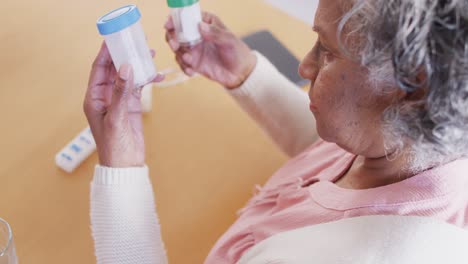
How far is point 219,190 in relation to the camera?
90 cm

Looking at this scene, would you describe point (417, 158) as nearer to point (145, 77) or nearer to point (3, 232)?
point (145, 77)

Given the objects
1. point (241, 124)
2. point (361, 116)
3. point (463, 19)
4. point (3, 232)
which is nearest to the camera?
point (463, 19)

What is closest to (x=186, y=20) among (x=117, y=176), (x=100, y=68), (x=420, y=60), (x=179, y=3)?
(x=179, y=3)

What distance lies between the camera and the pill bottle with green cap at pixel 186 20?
0.81 meters

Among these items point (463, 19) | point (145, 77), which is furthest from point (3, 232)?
point (463, 19)

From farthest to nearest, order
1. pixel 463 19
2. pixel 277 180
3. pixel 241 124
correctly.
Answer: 1. pixel 241 124
2. pixel 277 180
3. pixel 463 19

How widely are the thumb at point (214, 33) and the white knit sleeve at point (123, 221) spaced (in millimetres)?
286

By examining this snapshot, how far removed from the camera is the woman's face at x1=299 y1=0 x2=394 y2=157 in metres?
0.51

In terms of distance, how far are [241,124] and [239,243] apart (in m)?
0.33

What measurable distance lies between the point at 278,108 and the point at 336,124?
365 millimetres

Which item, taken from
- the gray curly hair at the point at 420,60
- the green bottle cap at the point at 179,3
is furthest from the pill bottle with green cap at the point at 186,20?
the gray curly hair at the point at 420,60

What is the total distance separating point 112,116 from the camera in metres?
0.72

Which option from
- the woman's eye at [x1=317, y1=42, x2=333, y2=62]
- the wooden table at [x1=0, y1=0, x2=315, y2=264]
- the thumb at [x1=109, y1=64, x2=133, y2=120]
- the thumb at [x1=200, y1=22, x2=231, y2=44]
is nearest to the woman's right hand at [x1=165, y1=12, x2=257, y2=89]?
the thumb at [x1=200, y1=22, x2=231, y2=44]

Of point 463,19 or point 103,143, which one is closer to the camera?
point 463,19
